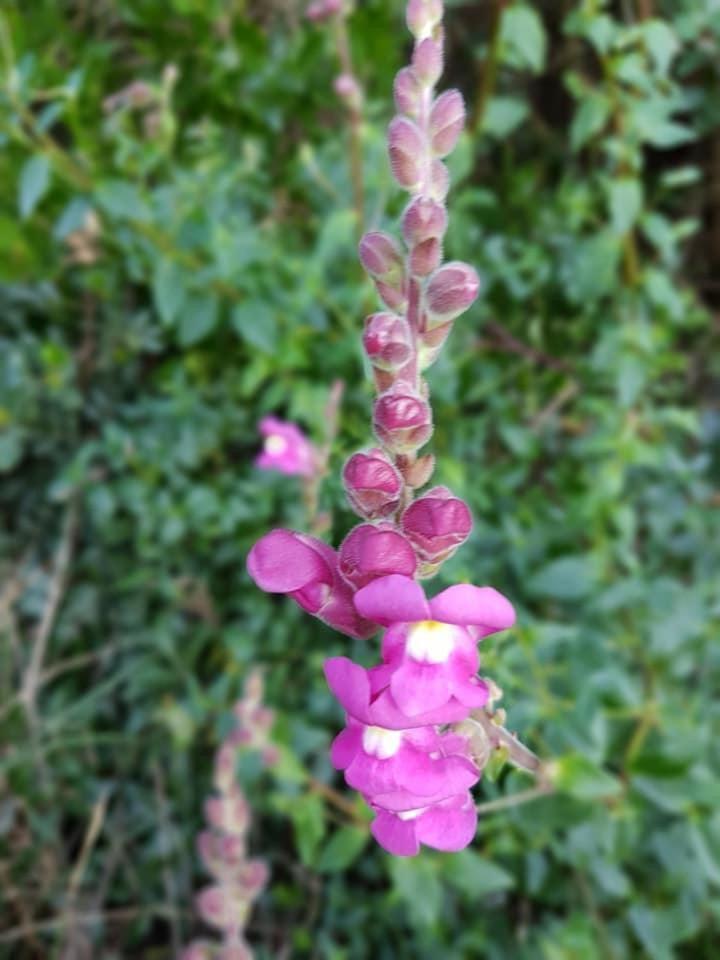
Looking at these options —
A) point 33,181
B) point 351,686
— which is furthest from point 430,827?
point 33,181

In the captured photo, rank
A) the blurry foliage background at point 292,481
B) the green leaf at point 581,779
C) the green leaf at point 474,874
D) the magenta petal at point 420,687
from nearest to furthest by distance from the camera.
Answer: the magenta petal at point 420,687
the green leaf at point 581,779
the green leaf at point 474,874
the blurry foliage background at point 292,481

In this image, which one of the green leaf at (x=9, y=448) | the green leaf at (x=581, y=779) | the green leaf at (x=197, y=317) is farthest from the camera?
the green leaf at (x=9, y=448)

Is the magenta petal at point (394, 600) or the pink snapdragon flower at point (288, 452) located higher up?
the magenta petal at point (394, 600)

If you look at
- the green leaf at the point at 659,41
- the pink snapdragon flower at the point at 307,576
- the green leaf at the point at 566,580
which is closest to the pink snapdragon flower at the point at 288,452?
the green leaf at the point at 566,580

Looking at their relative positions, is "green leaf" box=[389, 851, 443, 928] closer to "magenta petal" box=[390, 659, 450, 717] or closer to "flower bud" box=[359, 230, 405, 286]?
"magenta petal" box=[390, 659, 450, 717]

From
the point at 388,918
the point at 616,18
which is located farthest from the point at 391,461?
the point at 616,18

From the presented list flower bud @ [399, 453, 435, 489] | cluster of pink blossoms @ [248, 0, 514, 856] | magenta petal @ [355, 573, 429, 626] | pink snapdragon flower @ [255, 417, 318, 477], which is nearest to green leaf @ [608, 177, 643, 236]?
pink snapdragon flower @ [255, 417, 318, 477]

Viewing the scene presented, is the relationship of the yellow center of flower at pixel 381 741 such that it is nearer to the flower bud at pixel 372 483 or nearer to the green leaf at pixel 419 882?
the flower bud at pixel 372 483

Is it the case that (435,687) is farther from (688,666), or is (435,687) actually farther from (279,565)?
(688,666)

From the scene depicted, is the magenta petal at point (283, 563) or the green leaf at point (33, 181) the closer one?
the magenta petal at point (283, 563)
